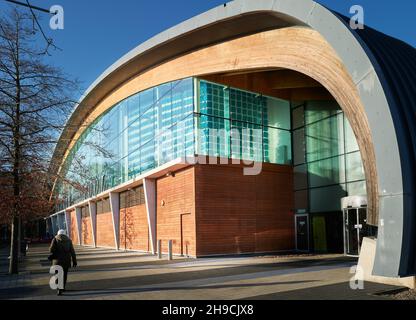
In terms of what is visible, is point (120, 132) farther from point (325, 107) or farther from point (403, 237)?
point (403, 237)

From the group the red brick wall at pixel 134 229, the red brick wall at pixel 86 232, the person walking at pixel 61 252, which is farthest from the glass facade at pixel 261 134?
the red brick wall at pixel 86 232

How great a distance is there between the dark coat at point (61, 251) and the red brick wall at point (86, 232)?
33196 millimetres

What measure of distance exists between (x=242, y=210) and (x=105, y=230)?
19.8 metres

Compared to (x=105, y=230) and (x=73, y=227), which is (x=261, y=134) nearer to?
(x=105, y=230)

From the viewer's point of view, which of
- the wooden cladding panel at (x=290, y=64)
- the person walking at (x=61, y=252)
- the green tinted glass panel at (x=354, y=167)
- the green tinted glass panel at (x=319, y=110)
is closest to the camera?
the person walking at (x=61, y=252)

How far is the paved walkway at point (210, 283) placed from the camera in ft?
34.3

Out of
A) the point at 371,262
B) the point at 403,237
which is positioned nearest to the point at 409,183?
the point at 403,237

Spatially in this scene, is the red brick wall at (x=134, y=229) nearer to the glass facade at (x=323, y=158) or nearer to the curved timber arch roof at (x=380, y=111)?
the glass facade at (x=323, y=158)

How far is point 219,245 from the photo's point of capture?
21406 mm

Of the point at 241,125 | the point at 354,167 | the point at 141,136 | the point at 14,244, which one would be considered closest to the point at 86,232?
the point at 141,136

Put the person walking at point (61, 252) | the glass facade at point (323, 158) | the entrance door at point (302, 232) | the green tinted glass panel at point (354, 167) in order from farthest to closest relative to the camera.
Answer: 1. the entrance door at point (302, 232)
2. the glass facade at point (323, 158)
3. the green tinted glass panel at point (354, 167)
4. the person walking at point (61, 252)

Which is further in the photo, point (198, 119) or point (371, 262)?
point (198, 119)

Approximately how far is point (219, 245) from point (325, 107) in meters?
8.87
